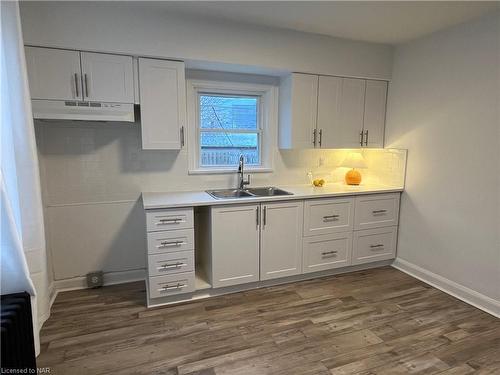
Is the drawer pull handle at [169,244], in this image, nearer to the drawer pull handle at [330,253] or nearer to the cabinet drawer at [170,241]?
the cabinet drawer at [170,241]

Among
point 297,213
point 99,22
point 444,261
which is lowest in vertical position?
point 444,261

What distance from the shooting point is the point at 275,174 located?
11.4ft

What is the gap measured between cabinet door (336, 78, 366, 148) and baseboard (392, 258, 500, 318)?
146 cm

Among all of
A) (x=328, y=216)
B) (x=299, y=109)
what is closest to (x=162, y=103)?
(x=299, y=109)

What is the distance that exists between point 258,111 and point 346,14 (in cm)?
129

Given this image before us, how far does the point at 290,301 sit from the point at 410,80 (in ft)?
8.51

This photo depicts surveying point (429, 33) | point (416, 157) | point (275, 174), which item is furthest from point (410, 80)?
point (275, 174)

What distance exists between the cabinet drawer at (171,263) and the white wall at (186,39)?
1704 mm

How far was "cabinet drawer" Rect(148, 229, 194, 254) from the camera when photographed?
248 centimetres

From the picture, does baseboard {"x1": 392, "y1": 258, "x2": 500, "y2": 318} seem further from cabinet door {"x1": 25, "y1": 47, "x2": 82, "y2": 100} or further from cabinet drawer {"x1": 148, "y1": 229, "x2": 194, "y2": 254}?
cabinet door {"x1": 25, "y1": 47, "x2": 82, "y2": 100}

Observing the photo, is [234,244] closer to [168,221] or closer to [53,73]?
[168,221]

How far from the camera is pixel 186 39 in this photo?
260 cm

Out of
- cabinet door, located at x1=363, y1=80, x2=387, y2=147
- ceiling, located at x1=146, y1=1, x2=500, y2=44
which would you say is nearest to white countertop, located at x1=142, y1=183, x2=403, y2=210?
cabinet door, located at x1=363, y1=80, x2=387, y2=147

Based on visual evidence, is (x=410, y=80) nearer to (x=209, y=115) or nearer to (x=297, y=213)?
(x=297, y=213)
